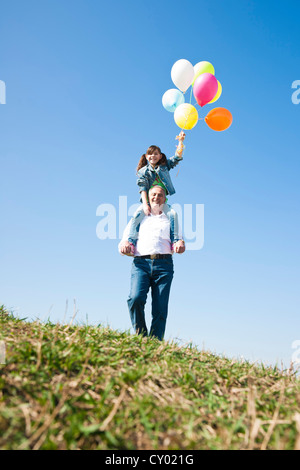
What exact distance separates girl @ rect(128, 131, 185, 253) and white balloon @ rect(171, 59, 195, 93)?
4.31 feet

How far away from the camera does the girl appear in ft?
18.1

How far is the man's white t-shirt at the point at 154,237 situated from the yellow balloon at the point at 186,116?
6.13 feet

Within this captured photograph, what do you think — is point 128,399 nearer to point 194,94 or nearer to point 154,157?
point 154,157

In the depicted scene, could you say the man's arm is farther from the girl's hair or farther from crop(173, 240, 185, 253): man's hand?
the girl's hair

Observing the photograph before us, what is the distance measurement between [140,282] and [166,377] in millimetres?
2194

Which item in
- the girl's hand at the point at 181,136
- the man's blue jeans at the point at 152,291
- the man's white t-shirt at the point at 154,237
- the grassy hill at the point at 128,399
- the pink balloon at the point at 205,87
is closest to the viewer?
the grassy hill at the point at 128,399

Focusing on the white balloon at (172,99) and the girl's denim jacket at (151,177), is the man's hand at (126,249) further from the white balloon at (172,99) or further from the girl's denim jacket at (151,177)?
the white balloon at (172,99)

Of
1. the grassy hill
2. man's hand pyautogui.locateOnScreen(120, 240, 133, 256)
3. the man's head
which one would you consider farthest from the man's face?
the grassy hill

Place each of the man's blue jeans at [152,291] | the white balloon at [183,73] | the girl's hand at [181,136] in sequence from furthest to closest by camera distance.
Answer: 1. the white balloon at [183,73]
2. the girl's hand at [181,136]
3. the man's blue jeans at [152,291]

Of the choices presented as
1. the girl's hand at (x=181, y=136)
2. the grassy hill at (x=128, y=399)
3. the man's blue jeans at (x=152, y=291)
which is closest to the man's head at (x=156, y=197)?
the man's blue jeans at (x=152, y=291)

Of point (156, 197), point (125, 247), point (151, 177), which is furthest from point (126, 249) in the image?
point (151, 177)

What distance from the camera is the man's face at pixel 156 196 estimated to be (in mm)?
5520
